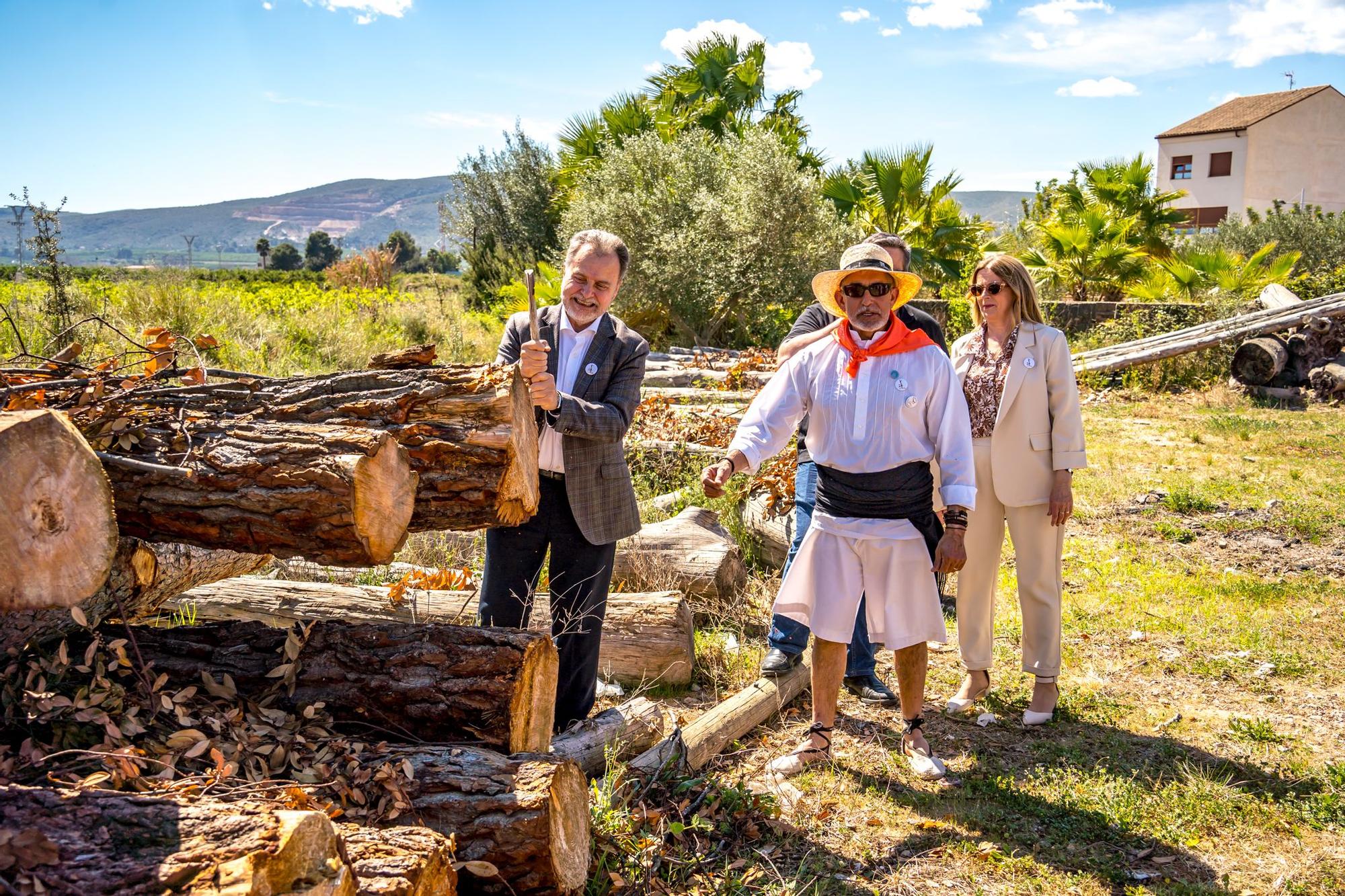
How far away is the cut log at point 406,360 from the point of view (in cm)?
309

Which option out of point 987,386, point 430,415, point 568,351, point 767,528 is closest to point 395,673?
point 430,415

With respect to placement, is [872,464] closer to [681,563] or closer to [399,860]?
[681,563]

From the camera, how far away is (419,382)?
2.93 metres

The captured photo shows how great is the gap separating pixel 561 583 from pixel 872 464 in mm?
1339

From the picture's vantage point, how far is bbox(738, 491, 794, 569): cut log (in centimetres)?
600

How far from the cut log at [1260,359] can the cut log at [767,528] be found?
9810 millimetres

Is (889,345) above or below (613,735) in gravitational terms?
above

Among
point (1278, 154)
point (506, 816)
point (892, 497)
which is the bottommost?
point (506, 816)

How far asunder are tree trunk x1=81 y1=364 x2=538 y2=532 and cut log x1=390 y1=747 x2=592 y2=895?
28.7 inches

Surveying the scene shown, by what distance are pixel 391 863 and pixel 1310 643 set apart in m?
5.11

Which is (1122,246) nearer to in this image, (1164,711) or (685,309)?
(685,309)

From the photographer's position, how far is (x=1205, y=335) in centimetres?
1332

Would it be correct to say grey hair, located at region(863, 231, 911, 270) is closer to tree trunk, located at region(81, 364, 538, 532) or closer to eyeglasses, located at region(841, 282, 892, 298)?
eyeglasses, located at region(841, 282, 892, 298)

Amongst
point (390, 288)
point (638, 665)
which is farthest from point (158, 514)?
point (390, 288)
